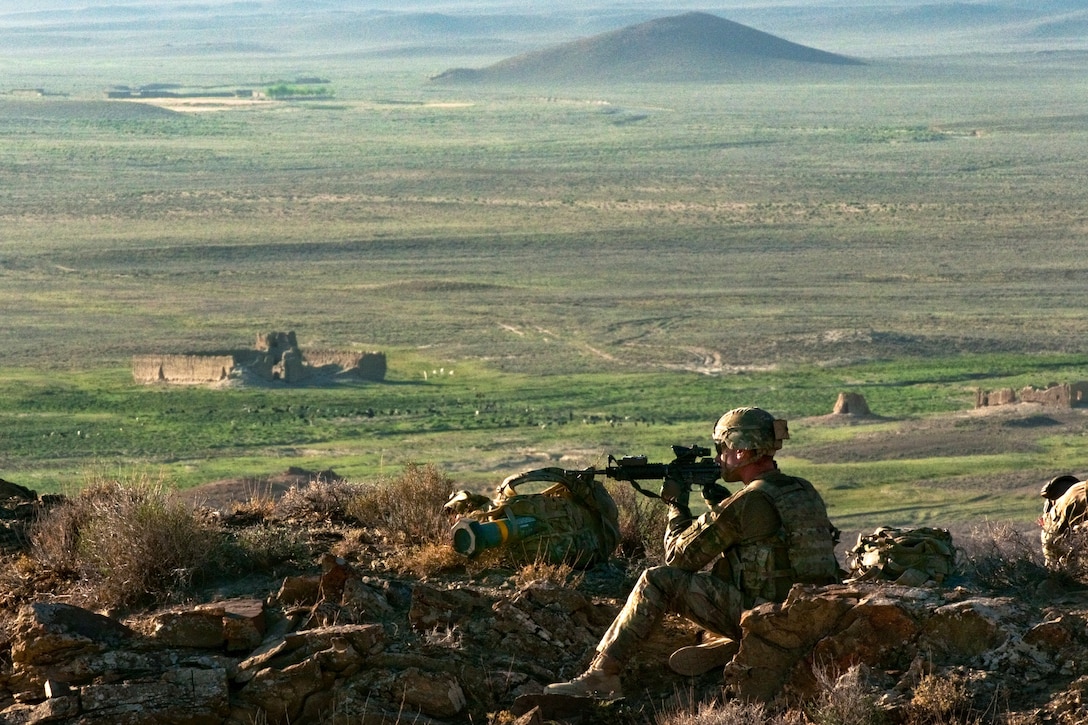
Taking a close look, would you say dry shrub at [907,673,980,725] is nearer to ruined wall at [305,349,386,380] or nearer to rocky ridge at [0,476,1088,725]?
rocky ridge at [0,476,1088,725]

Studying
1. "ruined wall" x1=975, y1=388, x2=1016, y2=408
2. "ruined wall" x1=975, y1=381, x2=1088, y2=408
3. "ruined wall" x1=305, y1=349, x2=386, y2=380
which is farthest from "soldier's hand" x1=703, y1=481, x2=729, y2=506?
"ruined wall" x1=305, y1=349, x2=386, y2=380

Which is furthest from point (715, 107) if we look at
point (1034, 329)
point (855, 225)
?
point (1034, 329)

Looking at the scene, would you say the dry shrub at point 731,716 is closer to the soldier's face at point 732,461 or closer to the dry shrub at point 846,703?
the dry shrub at point 846,703

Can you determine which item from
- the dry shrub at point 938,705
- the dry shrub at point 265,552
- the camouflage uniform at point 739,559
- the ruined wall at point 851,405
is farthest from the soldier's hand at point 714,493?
the ruined wall at point 851,405

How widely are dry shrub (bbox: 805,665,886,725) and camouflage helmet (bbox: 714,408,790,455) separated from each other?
41.3 inches

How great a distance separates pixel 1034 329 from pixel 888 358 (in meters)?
6.39

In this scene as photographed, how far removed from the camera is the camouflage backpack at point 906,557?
795cm

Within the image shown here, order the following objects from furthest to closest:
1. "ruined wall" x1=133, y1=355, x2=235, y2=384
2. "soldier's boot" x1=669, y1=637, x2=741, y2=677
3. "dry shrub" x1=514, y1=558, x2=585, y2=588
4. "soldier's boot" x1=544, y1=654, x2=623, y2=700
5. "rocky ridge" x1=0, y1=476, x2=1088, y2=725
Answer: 1. "ruined wall" x1=133, y1=355, x2=235, y2=384
2. "dry shrub" x1=514, y1=558, x2=585, y2=588
3. "soldier's boot" x1=669, y1=637, x2=741, y2=677
4. "soldier's boot" x1=544, y1=654, x2=623, y2=700
5. "rocky ridge" x1=0, y1=476, x2=1088, y2=725

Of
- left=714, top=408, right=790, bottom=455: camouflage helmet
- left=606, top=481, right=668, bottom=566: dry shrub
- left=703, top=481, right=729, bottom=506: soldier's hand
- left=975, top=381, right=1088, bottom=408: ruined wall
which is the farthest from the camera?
left=975, top=381, right=1088, bottom=408: ruined wall

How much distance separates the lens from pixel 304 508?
10016 millimetres

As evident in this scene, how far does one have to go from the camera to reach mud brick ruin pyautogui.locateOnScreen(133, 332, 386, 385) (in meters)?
43.4

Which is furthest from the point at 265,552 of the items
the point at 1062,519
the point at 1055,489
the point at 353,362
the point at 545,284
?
the point at 545,284

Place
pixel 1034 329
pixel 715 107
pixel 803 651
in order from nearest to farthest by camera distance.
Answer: pixel 803 651 < pixel 1034 329 < pixel 715 107

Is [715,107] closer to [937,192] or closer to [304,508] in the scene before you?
[937,192]
